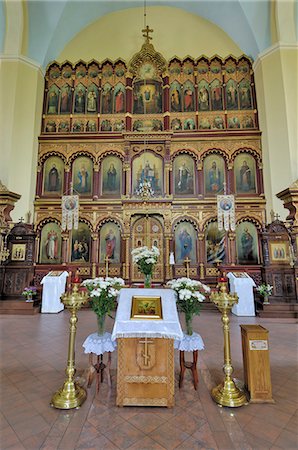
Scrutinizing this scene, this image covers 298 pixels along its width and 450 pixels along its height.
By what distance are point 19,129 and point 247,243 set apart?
1113 centimetres

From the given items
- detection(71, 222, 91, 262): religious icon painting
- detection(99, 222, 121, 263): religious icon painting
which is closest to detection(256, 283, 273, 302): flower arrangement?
detection(99, 222, 121, 263): religious icon painting

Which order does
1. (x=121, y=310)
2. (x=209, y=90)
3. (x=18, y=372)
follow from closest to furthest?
(x=121, y=310) → (x=18, y=372) → (x=209, y=90)

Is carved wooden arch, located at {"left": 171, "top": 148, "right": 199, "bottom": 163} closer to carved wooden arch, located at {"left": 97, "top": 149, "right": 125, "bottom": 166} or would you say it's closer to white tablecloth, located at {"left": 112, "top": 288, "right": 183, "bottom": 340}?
carved wooden arch, located at {"left": 97, "top": 149, "right": 125, "bottom": 166}

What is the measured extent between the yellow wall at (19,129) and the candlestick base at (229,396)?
33.1 ft

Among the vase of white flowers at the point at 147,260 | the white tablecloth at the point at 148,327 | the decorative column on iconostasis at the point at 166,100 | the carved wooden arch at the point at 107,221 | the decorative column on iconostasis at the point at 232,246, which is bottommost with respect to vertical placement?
the white tablecloth at the point at 148,327

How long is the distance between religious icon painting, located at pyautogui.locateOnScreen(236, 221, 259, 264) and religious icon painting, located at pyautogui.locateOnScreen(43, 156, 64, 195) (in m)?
8.42

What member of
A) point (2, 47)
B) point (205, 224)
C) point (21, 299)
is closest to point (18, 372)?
point (21, 299)

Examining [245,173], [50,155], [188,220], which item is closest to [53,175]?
[50,155]

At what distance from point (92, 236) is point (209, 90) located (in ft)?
29.6

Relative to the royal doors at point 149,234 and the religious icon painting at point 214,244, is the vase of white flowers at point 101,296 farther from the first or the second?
the religious icon painting at point 214,244

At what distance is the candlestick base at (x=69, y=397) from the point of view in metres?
2.96

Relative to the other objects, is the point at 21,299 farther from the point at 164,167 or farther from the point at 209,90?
the point at 209,90

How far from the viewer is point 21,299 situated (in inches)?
358

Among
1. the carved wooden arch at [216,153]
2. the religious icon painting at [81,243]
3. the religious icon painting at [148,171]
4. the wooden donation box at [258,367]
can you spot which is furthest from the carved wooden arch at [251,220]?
the wooden donation box at [258,367]
